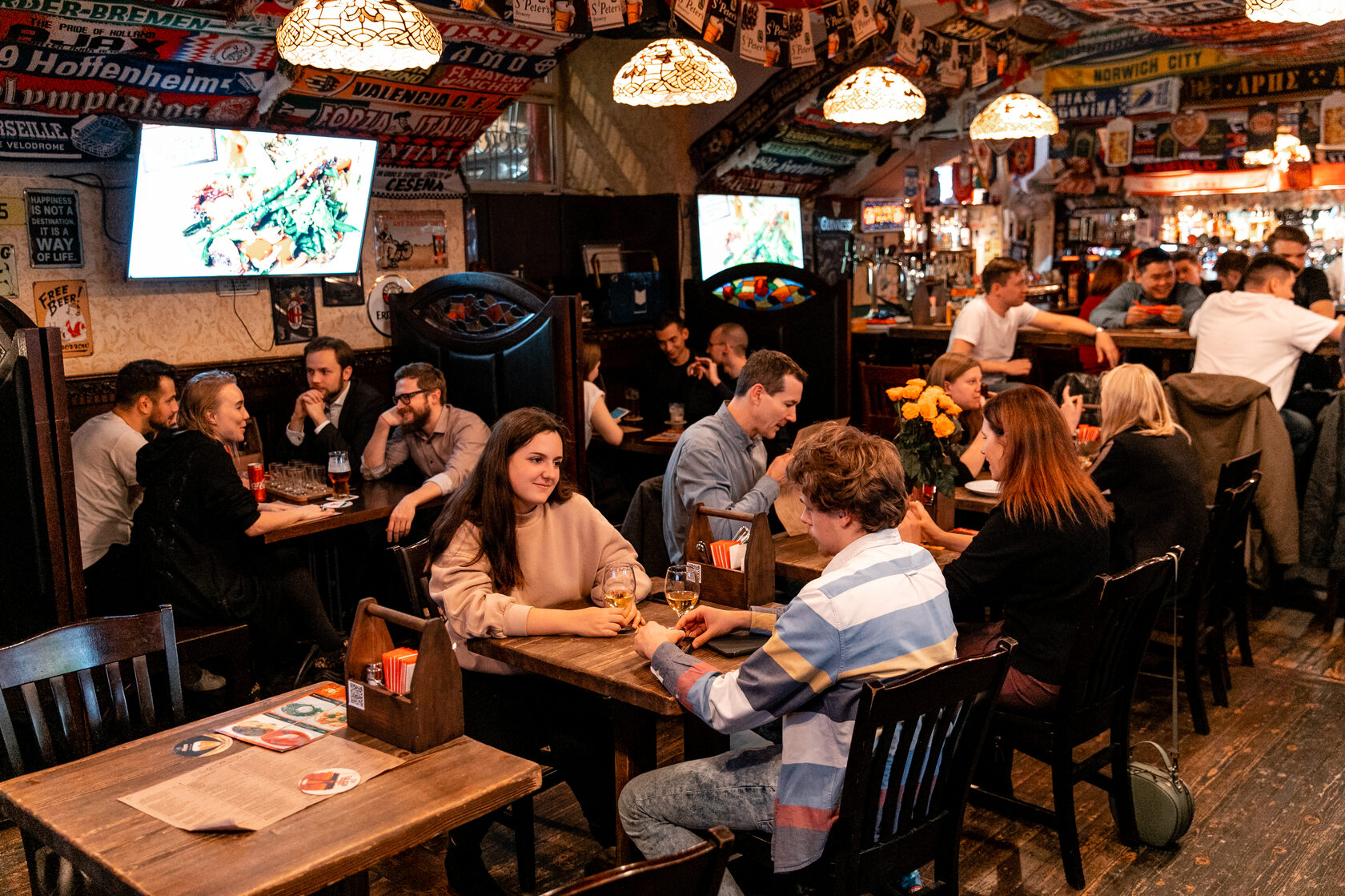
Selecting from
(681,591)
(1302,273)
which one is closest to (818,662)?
(681,591)

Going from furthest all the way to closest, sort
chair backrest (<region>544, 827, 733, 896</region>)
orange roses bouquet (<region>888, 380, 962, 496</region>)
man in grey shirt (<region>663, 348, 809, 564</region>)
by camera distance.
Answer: orange roses bouquet (<region>888, 380, 962, 496</region>) < man in grey shirt (<region>663, 348, 809, 564</region>) < chair backrest (<region>544, 827, 733, 896</region>)

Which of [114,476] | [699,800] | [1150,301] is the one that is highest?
[1150,301]

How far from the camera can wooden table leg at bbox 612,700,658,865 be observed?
280 centimetres

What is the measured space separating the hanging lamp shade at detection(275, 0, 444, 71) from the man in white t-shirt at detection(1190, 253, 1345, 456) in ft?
14.2

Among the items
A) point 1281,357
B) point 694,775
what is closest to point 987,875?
point 694,775

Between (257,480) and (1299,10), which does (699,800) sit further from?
(1299,10)

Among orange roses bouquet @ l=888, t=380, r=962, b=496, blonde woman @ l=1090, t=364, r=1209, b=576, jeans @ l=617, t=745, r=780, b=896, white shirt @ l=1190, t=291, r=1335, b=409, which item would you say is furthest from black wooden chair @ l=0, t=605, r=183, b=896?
white shirt @ l=1190, t=291, r=1335, b=409

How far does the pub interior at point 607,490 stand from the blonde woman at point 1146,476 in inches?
0.7

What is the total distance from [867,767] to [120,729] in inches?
71.5

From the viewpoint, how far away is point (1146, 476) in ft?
14.1

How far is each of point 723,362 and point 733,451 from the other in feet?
10.3

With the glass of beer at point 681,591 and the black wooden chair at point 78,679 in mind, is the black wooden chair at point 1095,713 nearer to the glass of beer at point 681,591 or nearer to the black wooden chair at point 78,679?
the glass of beer at point 681,591

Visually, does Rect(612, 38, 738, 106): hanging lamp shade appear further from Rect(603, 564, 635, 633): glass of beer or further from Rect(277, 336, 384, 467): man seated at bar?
Rect(603, 564, 635, 633): glass of beer

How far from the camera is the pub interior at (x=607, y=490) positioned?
2.36m
